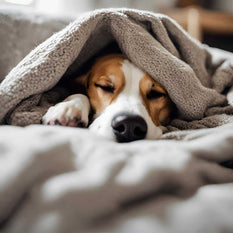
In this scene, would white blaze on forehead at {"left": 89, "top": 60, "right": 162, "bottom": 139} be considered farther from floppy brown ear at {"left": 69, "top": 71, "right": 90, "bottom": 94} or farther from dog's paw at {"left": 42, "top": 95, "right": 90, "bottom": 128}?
floppy brown ear at {"left": 69, "top": 71, "right": 90, "bottom": 94}

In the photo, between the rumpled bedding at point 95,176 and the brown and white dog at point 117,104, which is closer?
the rumpled bedding at point 95,176

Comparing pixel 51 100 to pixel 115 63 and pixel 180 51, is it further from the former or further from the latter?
pixel 180 51

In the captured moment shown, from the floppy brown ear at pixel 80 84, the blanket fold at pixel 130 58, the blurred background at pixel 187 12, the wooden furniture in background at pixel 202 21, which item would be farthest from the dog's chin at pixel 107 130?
the wooden furniture in background at pixel 202 21

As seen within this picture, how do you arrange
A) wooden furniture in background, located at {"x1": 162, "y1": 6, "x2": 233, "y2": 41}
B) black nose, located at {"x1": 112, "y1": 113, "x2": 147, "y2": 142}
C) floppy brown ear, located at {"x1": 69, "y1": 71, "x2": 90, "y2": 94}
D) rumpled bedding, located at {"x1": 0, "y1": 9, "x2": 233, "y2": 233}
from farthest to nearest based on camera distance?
wooden furniture in background, located at {"x1": 162, "y1": 6, "x2": 233, "y2": 41}
floppy brown ear, located at {"x1": 69, "y1": 71, "x2": 90, "y2": 94}
black nose, located at {"x1": 112, "y1": 113, "x2": 147, "y2": 142}
rumpled bedding, located at {"x1": 0, "y1": 9, "x2": 233, "y2": 233}

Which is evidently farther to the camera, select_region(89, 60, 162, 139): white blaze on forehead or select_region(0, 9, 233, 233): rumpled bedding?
select_region(89, 60, 162, 139): white blaze on forehead

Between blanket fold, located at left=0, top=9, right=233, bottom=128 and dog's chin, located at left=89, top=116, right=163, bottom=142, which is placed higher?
blanket fold, located at left=0, top=9, right=233, bottom=128

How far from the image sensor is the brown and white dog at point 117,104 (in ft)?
2.55

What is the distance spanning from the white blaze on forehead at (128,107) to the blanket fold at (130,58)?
5 centimetres

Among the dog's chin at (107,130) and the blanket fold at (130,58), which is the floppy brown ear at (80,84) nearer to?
the blanket fold at (130,58)

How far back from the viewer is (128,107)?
0.85 meters

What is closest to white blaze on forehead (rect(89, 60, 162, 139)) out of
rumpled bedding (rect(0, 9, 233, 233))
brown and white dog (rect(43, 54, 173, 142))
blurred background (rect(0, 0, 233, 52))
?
brown and white dog (rect(43, 54, 173, 142))

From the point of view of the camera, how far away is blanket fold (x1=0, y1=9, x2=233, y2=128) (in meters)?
0.79

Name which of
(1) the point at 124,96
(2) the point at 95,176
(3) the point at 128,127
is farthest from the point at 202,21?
(2) the point at 95,176

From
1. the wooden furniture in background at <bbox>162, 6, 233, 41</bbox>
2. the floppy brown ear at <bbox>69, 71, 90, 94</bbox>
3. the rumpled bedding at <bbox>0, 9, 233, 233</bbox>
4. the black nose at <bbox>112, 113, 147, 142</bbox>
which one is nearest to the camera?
the rumpled bedding at <bbox>0, 9, 233, 233</bbox>
